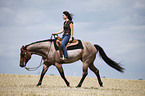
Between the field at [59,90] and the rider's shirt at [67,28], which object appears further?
the rider's shirt at [67,28]

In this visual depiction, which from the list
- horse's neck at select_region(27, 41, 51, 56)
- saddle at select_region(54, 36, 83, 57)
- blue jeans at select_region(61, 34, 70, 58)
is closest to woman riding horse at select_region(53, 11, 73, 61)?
blue jeans at select_region(61, 34, 70, 58)

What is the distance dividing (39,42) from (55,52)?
0.97 meters

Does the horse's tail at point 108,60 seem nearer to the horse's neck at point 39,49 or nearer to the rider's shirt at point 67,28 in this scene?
the rider's shirt at point 67,28

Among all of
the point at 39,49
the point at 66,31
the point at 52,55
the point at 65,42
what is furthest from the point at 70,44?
the point at 39,49

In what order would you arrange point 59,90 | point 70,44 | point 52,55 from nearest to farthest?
point 59,90
point 52,55
point 70,44

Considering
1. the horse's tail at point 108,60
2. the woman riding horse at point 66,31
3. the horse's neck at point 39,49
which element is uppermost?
the woman riding horse at point 66,31

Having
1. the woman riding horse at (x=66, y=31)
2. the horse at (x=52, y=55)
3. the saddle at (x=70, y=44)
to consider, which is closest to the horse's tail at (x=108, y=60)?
the horse at (x=52, y=55)

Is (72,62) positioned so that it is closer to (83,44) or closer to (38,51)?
(83,44)

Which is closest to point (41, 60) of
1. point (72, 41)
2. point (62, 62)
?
point (62, 62)

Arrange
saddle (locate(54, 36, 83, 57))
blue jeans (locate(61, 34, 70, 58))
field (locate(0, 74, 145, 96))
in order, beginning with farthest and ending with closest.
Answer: saddle (locate(54, 36, 83, 57)), blue jeans (locate(61, 34, 70, 58)), field (locate(0, 74, 145, 96))

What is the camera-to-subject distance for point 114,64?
9.72 metres

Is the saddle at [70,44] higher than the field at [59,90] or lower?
higher

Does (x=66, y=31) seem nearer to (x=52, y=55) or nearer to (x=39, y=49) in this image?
(x=52, y=55)

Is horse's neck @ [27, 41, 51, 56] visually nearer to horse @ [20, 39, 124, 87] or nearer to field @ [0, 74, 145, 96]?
horse @ [20, 39, 124, 87]
